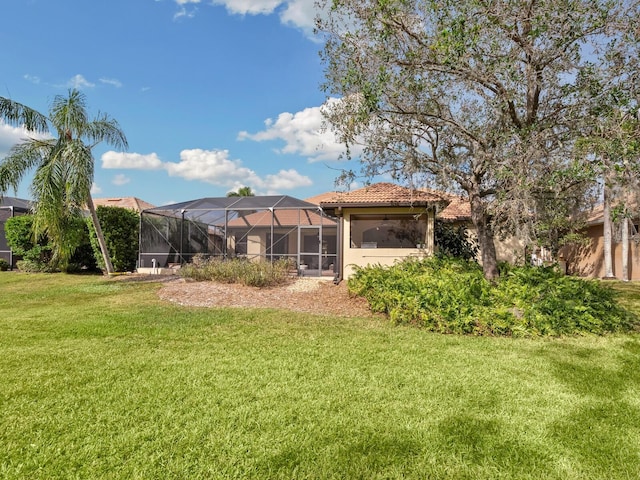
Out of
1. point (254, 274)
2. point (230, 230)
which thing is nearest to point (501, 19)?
point (254, 274)

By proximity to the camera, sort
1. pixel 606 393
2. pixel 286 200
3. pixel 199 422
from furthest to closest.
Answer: pixel 286 200
pixel 606 393
pixel 199 422

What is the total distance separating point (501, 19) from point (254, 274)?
350 inches

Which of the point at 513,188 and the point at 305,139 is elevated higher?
the point at 305,139

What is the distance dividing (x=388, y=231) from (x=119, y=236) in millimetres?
12142

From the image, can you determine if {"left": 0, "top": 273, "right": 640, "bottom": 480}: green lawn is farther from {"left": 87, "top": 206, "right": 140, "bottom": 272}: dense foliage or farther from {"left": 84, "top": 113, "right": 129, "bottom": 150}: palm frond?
{"left": 87, "top": 206, "right": 140, "bottom": 272}: dense foliage

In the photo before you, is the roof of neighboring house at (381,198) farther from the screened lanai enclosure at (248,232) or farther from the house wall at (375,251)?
the screened lanai enclosure at (248,232)

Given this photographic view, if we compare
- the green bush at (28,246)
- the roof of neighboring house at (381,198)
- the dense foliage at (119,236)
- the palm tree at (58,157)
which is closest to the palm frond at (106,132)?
the palm tree at (58,157)

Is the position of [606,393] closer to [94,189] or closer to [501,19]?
[501,19]

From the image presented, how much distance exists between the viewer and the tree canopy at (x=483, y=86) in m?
6.65

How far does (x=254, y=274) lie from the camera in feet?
38.4

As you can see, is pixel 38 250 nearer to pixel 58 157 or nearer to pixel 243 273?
pixel 58 157

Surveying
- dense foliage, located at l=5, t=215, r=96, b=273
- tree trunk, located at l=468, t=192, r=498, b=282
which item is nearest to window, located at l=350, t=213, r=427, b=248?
tree trunk, located at l=468, t=192, r=498, b=282

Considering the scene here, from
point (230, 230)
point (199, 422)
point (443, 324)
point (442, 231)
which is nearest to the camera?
point (199, 422)

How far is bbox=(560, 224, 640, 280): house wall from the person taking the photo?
1636cm
